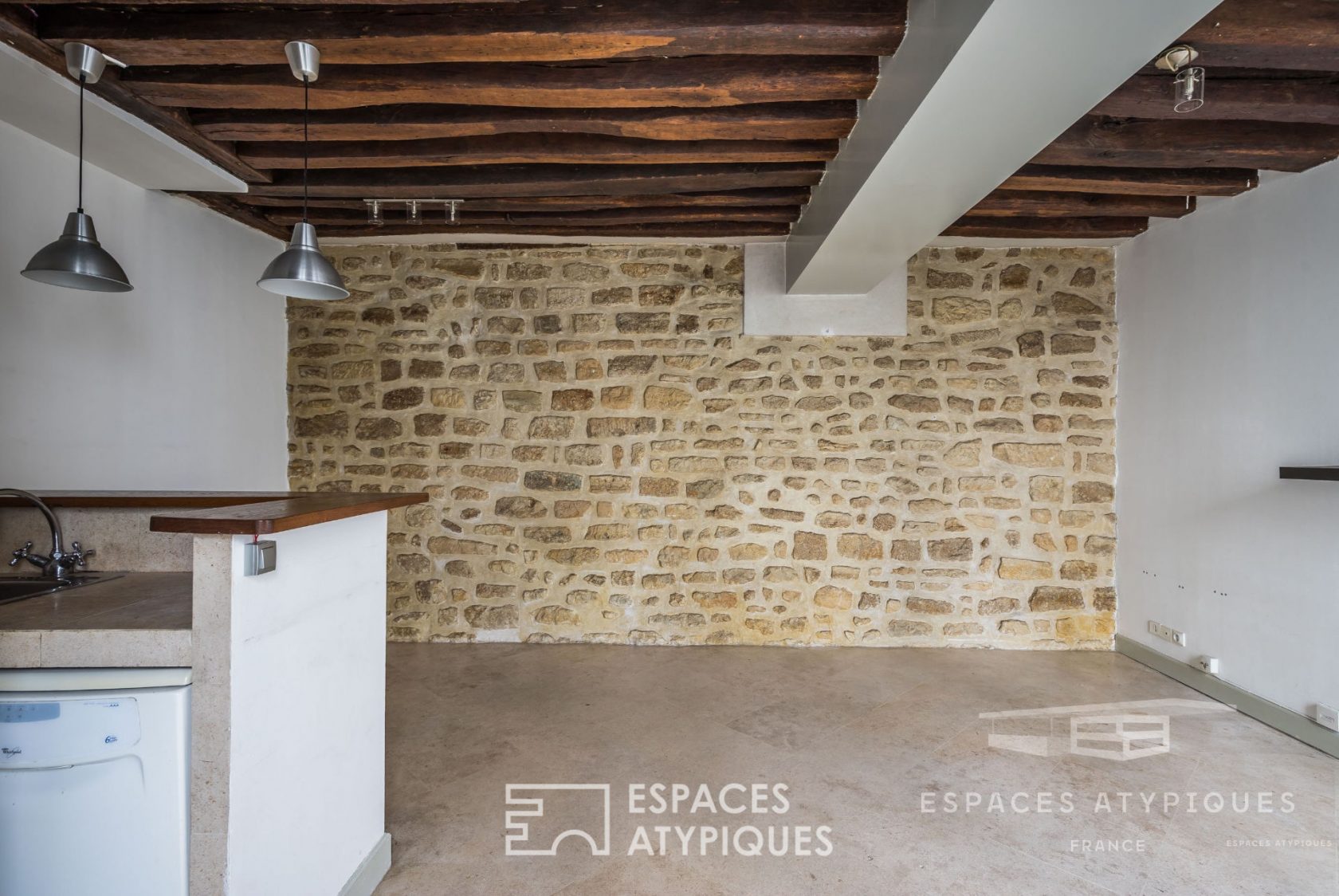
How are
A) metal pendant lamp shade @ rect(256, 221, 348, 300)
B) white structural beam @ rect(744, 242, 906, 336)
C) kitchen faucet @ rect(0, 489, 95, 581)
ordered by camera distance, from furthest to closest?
1. white structural beam @ rect(744, 242, 906, 336)
2. metal pendant lamp shade @ rect(256, 221, 348, 300)
3. kitchen faucet @ rect(0, 489, 95, 581)

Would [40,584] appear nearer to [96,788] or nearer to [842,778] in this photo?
[96,788]

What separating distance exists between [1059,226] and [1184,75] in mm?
1759

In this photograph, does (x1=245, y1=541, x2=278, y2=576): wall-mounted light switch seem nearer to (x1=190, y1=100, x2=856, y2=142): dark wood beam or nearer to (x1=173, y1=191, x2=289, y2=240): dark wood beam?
(x1=190, y1=100, x2=856, y2=142): dark wood beam

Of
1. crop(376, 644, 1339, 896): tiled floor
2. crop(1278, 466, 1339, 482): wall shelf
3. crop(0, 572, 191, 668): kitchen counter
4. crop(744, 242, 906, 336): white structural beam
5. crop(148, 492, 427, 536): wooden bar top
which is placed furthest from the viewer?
crop(744, 242, 906, 336): white structural beam

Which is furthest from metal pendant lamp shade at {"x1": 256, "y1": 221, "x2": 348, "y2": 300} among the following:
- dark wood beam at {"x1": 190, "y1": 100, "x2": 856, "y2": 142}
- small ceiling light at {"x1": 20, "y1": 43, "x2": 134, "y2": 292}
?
dark wood beam at {"x1": 190, "y1": 100, "x2": 856, "y2": 142}

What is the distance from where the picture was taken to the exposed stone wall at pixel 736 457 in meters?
4.20

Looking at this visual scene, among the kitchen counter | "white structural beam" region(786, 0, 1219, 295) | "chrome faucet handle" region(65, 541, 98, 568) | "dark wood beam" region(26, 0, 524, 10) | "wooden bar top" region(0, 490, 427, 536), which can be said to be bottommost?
the kitchen counter

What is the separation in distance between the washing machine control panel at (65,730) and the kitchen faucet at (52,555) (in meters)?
0.74

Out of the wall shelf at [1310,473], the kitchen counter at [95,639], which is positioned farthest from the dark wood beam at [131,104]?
the wall shelf at [1310,473]

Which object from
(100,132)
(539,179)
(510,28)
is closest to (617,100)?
(510,28)

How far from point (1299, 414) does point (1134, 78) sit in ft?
6.02

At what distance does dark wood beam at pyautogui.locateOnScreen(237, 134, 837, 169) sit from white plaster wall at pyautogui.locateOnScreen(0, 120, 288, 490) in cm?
80

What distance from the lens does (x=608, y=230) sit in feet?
13.2

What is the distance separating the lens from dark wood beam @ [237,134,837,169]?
9.39ft
